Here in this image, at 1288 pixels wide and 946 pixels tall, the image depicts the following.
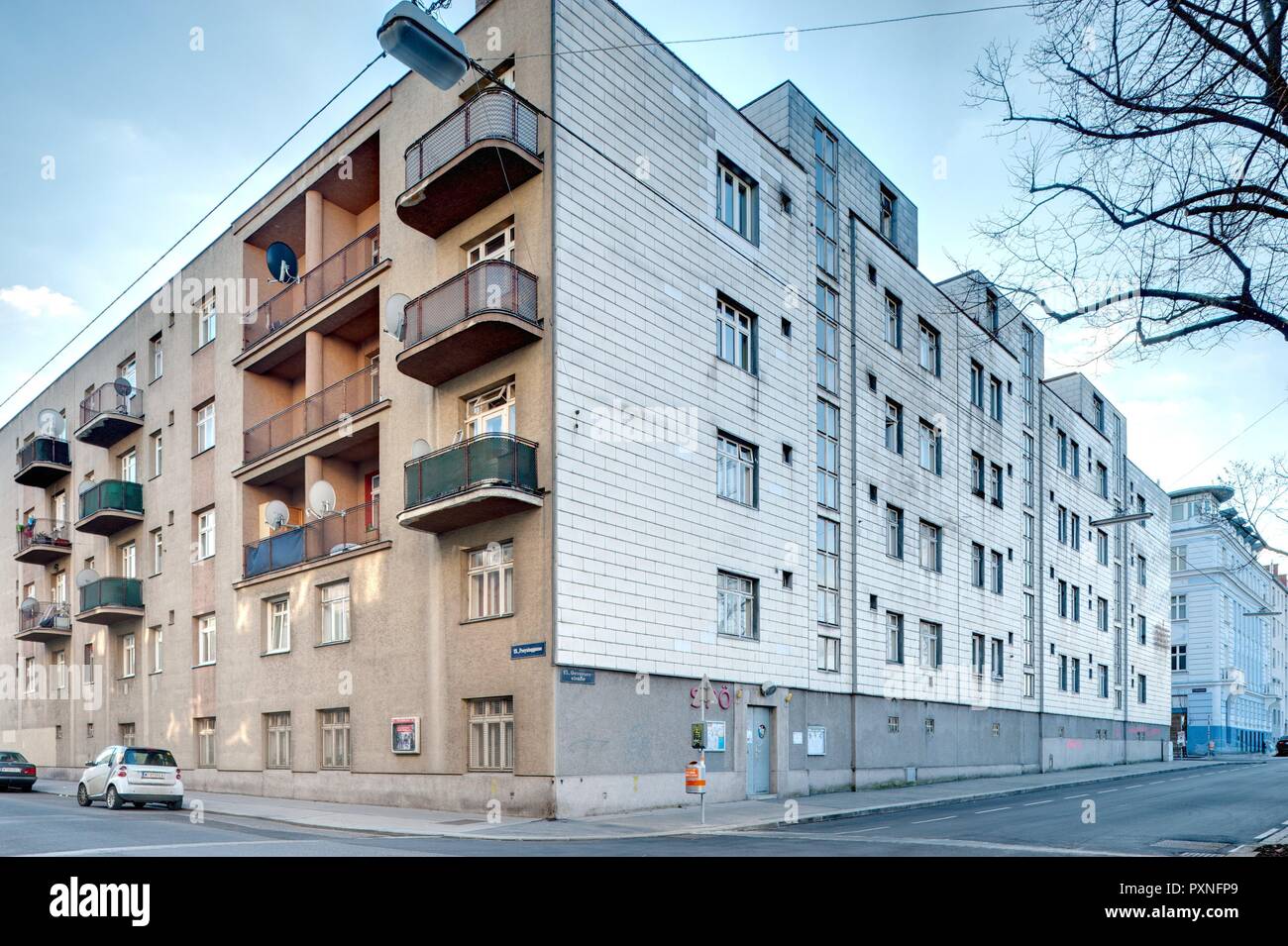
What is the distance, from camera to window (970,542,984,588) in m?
37.3

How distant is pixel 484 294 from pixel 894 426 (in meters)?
16.9

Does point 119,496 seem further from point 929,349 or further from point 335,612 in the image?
point 929,349

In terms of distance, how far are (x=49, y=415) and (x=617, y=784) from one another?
114 feet

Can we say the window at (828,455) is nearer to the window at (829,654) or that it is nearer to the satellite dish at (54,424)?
the window at (829,654)

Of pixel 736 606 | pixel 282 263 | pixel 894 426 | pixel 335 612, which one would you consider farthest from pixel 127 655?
pixel 894 426

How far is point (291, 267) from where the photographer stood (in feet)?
99.7

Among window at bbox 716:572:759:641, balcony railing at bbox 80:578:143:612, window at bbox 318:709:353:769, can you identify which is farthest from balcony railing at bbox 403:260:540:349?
balcony railing at bbox 80:578:143:612

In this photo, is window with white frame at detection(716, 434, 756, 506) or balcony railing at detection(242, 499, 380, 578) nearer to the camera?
window with white frame at detection(716, 434, 756, 506)

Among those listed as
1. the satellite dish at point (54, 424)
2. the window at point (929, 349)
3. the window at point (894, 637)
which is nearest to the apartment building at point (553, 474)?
the window at point (894, 637)

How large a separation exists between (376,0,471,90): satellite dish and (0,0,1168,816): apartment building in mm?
6523

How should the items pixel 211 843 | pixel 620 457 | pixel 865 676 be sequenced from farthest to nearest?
pixel 865 676 < pixel 620 457 < pixel 211 843

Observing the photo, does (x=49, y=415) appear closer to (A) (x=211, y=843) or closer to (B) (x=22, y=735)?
(B) (x=22, y=735)

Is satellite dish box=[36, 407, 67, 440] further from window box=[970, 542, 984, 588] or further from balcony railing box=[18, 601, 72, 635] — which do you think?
window box=[970, 542, 984, 588]
